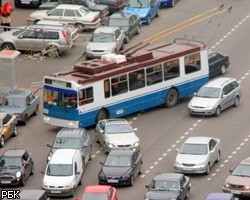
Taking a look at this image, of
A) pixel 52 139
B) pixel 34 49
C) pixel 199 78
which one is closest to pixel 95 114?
pixel 52 139

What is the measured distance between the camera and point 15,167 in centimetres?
7031

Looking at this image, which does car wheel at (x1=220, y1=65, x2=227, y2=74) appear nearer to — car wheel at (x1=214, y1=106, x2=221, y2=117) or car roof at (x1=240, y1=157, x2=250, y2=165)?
car wheel at (x1=214, y1=106, x2=221, y2=117)

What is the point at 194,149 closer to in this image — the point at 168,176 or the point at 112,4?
the point at 168,176

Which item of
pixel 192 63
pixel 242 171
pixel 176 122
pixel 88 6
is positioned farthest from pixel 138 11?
pixel 242 171

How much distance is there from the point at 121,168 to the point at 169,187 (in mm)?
3819

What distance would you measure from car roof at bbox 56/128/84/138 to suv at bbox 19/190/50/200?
27.7ft

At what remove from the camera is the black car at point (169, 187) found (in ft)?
217

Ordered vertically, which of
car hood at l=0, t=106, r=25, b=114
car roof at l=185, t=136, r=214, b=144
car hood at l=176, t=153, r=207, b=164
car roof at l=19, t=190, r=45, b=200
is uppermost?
car roof at l=19, t=190, r=45, b=200

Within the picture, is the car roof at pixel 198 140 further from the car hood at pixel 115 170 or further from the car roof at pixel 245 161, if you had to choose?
the car hood at pixel 115 170

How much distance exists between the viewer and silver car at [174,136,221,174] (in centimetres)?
7106

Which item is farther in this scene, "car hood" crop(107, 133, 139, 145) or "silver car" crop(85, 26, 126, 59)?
"silver car" crop(85, 26, 126, 59)

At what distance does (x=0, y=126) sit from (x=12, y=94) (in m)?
5.02

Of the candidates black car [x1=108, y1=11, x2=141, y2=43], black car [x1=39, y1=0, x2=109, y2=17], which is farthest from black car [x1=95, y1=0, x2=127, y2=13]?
black car [x1=108, y1=11, x2=141, y2=43]

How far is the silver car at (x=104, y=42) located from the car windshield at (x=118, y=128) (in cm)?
1431
